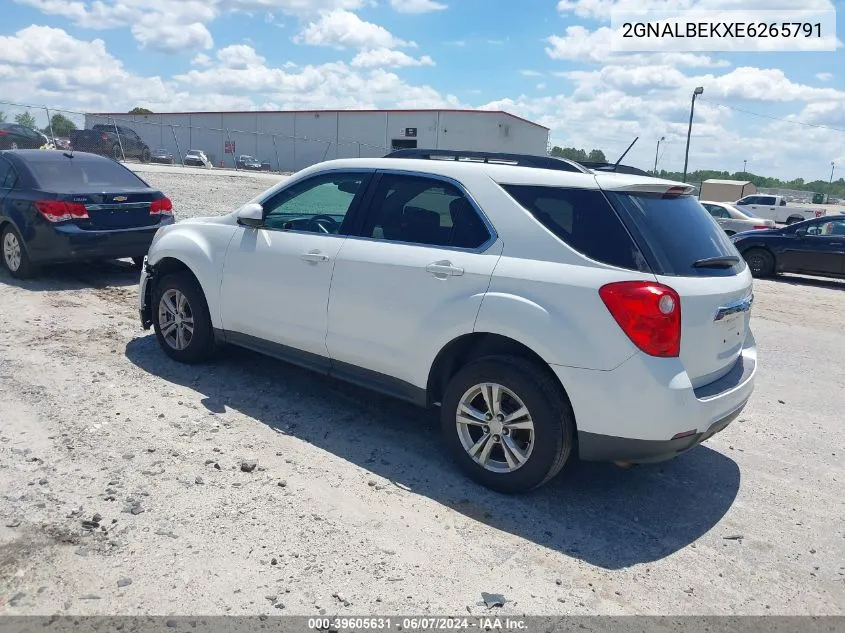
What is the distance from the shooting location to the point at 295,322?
4.89 metres

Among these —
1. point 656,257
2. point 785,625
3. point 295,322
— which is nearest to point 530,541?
point 785,625

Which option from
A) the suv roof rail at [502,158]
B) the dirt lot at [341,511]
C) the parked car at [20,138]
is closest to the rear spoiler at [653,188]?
the suv roof rail at [502,158]

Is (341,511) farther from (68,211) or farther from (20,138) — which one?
(20,138)

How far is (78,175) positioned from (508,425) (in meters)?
7.57

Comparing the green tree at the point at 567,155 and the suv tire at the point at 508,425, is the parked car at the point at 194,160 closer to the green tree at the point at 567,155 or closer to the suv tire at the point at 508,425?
the green tree at the point at 567,155

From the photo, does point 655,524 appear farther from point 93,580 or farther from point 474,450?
point 93,580

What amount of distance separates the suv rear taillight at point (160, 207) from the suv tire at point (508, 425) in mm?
6433

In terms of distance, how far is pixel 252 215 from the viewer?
511 cm

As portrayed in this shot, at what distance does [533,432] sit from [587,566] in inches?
28.7

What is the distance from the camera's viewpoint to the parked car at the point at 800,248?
13891 mm

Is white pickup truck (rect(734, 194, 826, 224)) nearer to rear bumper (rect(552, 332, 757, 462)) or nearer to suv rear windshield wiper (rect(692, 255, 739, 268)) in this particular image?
suv rear windshield wiper (rect(692, 255, 739, 268))

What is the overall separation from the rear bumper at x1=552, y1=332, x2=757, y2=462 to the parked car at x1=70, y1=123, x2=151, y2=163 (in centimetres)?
3487

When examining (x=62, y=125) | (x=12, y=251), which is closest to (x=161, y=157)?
(x=62, y=125)

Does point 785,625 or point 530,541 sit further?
point 530,541
